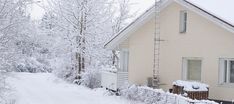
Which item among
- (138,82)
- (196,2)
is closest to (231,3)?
(196,2)

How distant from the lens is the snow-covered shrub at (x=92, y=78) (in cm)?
2904

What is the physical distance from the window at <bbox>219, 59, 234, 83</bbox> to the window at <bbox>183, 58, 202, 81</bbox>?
121cm

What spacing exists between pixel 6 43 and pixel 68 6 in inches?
694

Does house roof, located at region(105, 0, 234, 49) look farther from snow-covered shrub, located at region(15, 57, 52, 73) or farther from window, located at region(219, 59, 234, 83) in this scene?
snow-covered shrub, located at region(15, 57, 52, 73)

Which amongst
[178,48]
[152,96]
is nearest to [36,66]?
[178,48]

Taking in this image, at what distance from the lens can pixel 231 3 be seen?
19.2 metres

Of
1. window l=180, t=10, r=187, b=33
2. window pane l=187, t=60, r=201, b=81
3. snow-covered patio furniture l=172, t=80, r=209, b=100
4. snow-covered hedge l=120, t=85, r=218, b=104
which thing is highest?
window l=180, t=10, r=187, b=33

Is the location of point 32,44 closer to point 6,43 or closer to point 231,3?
point 6,43

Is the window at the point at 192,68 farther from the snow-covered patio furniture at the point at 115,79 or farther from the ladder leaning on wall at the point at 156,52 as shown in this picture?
the snow-covered patio furniture at the point at 115,79

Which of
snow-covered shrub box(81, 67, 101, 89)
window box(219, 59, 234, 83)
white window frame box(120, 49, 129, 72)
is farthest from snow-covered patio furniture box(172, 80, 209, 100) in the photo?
snow-covered shrub box(81, 67, 101, 89)

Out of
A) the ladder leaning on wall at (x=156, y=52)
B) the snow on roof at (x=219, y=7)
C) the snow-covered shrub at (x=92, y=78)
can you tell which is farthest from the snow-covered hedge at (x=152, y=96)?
the snow-covered shrub at (x=92, y=78)

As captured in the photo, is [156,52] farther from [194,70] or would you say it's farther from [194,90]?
[194,90]

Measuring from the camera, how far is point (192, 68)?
2000cm

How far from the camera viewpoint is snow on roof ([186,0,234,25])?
1780 cm
